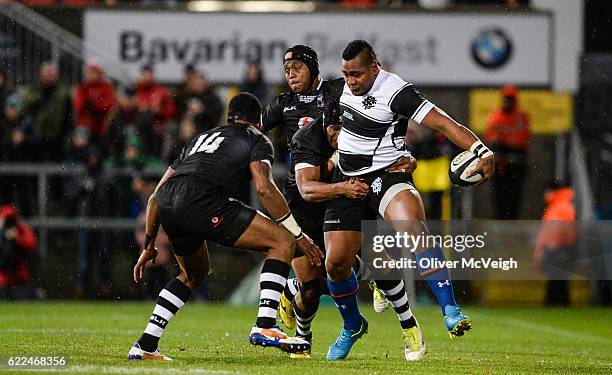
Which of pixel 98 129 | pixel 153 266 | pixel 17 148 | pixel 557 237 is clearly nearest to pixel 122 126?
pixel 98 129

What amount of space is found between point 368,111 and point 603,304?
33.8 ft

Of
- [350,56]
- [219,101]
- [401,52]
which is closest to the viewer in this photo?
[350,56]

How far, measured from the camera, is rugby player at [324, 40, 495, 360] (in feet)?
32.5

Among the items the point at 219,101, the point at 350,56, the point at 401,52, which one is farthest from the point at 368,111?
the point at 401,52

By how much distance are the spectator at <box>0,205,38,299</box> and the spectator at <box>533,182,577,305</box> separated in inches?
300

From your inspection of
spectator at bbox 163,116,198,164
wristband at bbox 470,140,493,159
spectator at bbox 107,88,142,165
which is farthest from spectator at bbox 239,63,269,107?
wristband at bbox 470,140,493,159

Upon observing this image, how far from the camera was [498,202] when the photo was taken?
63.9 ft

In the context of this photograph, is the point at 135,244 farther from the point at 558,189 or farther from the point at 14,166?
the point at 558,189

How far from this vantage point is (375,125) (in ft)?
33.6

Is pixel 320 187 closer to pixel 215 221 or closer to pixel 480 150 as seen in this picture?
pixel 215 221

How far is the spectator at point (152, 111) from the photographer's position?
19141mm

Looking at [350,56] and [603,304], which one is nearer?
[350,56]

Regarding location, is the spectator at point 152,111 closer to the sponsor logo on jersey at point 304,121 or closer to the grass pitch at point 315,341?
the grass pitch at point 315,341

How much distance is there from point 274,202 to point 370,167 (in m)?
1.16
